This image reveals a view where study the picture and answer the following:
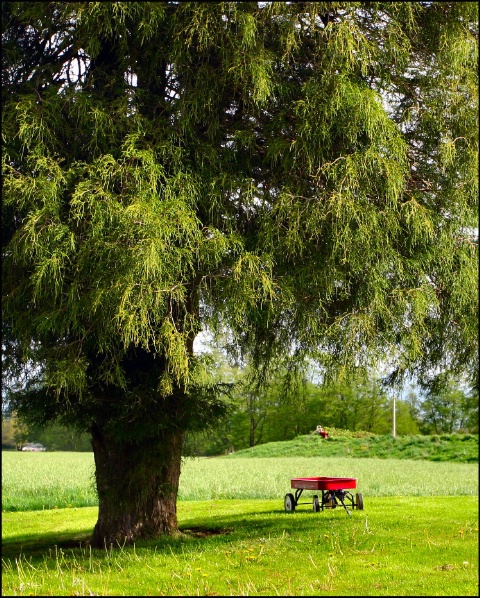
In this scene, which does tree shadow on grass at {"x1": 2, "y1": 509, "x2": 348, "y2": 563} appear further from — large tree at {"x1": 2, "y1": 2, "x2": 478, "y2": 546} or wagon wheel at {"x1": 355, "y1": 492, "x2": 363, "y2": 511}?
large tree at {"x1": 2, "y1": 2, "x2": 478, "y2": 546}

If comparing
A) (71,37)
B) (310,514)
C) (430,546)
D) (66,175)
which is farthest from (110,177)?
(310,514)

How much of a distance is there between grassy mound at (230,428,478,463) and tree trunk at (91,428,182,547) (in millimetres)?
17424

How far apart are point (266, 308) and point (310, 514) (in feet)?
15.3

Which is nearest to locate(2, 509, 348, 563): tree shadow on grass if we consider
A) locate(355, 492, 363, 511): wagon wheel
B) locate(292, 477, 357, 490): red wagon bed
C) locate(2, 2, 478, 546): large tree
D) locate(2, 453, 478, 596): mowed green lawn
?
locate(2, 453, 478, 596): mowed green lawn

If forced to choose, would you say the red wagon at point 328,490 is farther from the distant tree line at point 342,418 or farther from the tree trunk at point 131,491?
the distant tree line at point 342,418

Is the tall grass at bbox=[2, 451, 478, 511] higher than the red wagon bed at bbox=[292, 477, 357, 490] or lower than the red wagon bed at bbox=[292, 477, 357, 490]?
lower

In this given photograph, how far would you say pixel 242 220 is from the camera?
25.3ft

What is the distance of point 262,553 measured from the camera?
753cm

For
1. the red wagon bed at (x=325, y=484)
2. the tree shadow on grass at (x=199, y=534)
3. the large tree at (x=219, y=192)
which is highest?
the large tree at (x=219, y=192)

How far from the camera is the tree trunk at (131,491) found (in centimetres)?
837

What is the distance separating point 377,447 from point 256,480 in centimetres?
1006


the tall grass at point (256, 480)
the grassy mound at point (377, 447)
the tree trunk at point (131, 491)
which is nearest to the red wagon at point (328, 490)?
the tree trunk at point (131, 491)

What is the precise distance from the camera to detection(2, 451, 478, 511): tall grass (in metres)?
15.3

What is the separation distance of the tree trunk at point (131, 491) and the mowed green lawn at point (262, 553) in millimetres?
319
